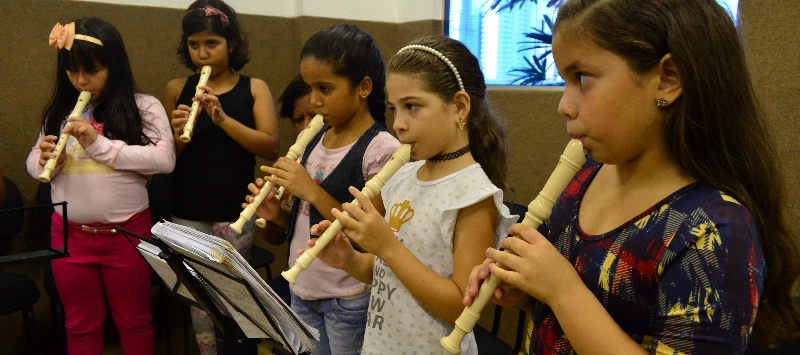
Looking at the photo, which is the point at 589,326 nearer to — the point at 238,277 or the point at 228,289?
the point at 238,277

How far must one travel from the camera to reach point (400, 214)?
1445mm

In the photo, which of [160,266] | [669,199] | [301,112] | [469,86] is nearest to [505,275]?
[669,199]

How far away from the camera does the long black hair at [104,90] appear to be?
239cm

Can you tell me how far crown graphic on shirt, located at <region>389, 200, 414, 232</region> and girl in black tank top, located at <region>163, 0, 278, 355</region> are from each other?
1.22 metres

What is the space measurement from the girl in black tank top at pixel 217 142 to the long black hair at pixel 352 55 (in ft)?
2.70

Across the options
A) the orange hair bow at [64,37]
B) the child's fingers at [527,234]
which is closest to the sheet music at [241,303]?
the child's fingers at [527,234]

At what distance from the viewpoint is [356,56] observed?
1.85 metres

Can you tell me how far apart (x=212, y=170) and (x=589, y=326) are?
81.3 inches

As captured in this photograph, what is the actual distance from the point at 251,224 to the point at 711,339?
2.05 metres

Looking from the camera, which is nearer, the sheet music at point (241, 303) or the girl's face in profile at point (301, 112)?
the sheet music at point (241, 303)

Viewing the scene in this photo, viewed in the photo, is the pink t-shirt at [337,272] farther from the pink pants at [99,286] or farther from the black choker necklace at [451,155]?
the pink pants at [99,286]

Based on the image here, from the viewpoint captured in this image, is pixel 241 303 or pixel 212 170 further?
pixel 212 170

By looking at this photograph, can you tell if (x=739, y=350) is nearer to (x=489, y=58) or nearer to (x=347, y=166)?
(x=347, y=166)

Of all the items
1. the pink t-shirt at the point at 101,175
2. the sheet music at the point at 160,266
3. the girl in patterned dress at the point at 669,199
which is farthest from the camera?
the pink t-shirt at the point at 101,175
